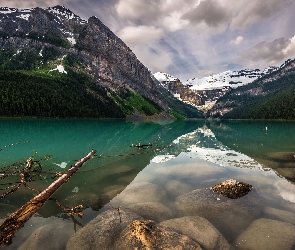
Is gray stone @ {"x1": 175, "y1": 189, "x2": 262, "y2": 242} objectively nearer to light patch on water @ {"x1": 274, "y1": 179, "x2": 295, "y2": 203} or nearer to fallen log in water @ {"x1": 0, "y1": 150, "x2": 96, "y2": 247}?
light patch on water @ {"x1": 274, "y1": 179, "x2": 295, "y2": 203}

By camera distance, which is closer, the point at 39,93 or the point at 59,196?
the point at 59,196

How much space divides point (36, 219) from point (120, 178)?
1036cm

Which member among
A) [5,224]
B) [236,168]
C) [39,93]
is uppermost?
[39,93]

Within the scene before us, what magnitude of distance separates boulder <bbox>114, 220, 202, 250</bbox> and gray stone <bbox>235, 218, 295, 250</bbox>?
2947mm

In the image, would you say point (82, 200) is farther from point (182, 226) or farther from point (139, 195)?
point (182, 226)

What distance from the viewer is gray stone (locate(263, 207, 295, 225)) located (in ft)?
45.6

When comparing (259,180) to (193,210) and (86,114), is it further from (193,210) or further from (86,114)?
(86,114)

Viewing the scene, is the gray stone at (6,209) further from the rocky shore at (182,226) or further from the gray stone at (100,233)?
the gray stone at (100,233)

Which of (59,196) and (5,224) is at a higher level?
(5,224)

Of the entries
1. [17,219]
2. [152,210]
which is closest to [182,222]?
[152,210]

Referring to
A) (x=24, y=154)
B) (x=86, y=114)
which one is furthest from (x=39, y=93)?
(x=24, y=154)

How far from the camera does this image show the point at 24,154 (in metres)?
35.8

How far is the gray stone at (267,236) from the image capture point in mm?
11203

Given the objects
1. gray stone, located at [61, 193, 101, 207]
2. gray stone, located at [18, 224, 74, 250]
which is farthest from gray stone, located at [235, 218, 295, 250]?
gray stone, located at [61, 193, 101, 207]
